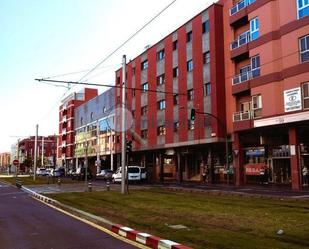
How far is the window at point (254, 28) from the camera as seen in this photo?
40.3 m

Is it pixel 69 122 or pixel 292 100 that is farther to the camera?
pixel 69 122

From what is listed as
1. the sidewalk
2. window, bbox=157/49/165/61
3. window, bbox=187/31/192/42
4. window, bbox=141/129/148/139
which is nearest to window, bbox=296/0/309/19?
the sidewalk

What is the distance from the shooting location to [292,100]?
115 ft

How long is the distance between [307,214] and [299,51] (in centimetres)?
2131

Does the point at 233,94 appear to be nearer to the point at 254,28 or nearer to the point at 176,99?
the point at 254,28

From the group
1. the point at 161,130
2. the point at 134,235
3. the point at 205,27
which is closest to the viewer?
the point at 134,235

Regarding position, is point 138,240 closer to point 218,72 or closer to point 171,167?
point 218,72

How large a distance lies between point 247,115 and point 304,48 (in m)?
8.82

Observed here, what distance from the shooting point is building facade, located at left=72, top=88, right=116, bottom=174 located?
3255 inches

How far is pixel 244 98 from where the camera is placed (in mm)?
44125

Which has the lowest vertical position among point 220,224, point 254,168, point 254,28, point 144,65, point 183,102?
point 220,224

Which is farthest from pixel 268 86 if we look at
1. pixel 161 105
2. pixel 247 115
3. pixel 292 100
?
pixel 161 105

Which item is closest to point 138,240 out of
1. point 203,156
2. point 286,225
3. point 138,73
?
point 286,225

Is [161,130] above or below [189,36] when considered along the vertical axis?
below
